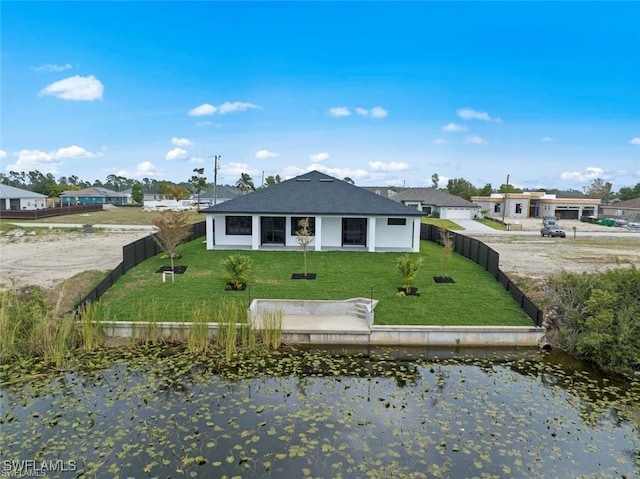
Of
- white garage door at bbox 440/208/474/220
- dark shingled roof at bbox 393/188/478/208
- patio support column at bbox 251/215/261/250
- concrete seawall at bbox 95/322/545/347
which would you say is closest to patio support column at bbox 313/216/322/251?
patio support column at bbox 251/215/261/250

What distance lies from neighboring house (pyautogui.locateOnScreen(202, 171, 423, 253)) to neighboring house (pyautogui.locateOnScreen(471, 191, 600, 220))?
36047mm

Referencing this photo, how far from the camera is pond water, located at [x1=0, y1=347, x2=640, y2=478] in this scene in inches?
278

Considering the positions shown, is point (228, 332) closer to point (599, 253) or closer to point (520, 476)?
point (520, 476)

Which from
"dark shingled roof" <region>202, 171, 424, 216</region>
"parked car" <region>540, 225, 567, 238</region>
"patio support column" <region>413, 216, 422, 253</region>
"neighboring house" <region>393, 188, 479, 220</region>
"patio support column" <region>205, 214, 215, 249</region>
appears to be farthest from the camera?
"neighboring house" <region>393, 188, 479, 220</region>

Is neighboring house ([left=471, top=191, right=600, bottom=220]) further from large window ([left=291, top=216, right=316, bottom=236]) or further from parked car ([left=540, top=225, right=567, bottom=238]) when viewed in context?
large window ([left=291, top=216, right=316, bottom=236])

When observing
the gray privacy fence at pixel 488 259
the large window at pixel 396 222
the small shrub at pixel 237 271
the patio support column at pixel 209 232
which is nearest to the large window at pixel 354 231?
the large window at pixel 396 222

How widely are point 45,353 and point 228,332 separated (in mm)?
4272

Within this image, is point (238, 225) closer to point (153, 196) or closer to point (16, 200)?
point (16, 200)

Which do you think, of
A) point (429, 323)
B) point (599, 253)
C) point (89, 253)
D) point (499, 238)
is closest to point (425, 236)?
point (499, 238)

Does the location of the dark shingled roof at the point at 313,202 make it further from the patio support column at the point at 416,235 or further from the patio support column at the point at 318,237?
the patio support column at the point at 318,237

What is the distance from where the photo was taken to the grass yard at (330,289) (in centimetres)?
1373

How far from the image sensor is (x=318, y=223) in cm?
2278

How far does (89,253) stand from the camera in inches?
892

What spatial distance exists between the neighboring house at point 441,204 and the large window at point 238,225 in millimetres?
31124
